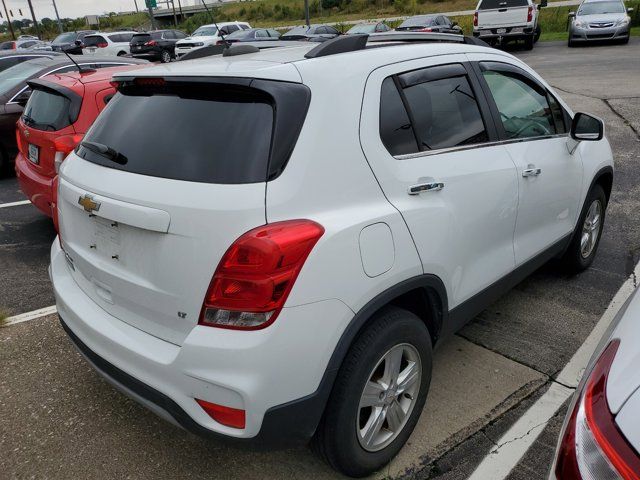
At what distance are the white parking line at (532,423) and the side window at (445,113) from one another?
1.39 metres

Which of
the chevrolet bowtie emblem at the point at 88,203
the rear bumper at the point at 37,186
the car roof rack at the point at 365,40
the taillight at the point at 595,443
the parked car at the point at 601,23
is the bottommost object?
the parked car at the point at 601,23

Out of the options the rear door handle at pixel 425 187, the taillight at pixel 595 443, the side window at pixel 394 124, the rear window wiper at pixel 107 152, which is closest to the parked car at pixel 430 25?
the side window at pixel 394 124

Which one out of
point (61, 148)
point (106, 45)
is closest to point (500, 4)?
point (106, 45)

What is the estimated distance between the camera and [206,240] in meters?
1.95

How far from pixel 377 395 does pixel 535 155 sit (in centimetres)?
178

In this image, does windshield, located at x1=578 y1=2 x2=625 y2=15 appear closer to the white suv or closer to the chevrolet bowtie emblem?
the white suv

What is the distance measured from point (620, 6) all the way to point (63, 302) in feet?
78.2

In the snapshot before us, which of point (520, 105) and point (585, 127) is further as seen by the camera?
point (585, 127)

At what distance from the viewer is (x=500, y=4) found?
67.0ft

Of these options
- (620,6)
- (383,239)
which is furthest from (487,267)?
(620,6)

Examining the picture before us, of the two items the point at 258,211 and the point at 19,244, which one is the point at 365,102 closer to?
the point at 258,211

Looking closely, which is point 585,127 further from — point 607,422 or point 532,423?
point 607,422

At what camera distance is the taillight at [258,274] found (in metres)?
1.91

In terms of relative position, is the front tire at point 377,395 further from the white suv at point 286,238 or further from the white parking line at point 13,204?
the white parking line at point 13,204
